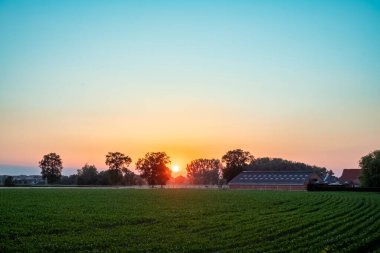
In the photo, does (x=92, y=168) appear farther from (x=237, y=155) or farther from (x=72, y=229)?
(x=72, y=229)

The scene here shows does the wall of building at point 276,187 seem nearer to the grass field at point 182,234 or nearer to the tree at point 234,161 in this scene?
the tree at point 234,161

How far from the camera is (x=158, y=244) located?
20.7m

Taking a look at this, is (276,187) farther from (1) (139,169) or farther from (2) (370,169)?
(1) (139,169)

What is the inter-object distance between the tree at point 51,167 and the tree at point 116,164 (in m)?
21.9

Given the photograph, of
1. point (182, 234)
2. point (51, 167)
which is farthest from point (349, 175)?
point (182, 234)

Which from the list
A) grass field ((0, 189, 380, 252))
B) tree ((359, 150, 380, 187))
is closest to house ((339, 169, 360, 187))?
tree ((359, 150, 380, 187))

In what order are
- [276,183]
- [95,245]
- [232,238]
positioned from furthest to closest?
[276,183]
[232,238]
[95,245]

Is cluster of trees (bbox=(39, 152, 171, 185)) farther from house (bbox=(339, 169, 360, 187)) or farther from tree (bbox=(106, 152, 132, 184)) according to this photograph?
house (bbox=(339, 169, 360, 187))

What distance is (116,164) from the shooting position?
6998 inches

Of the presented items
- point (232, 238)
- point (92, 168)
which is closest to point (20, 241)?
point (232, 238)

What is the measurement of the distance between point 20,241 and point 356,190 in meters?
88.0

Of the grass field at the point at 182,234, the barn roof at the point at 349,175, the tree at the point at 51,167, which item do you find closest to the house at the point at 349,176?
the barn roof at the point at 349,175

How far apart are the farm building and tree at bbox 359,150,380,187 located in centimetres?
2510

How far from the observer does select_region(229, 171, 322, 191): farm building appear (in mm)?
123875
